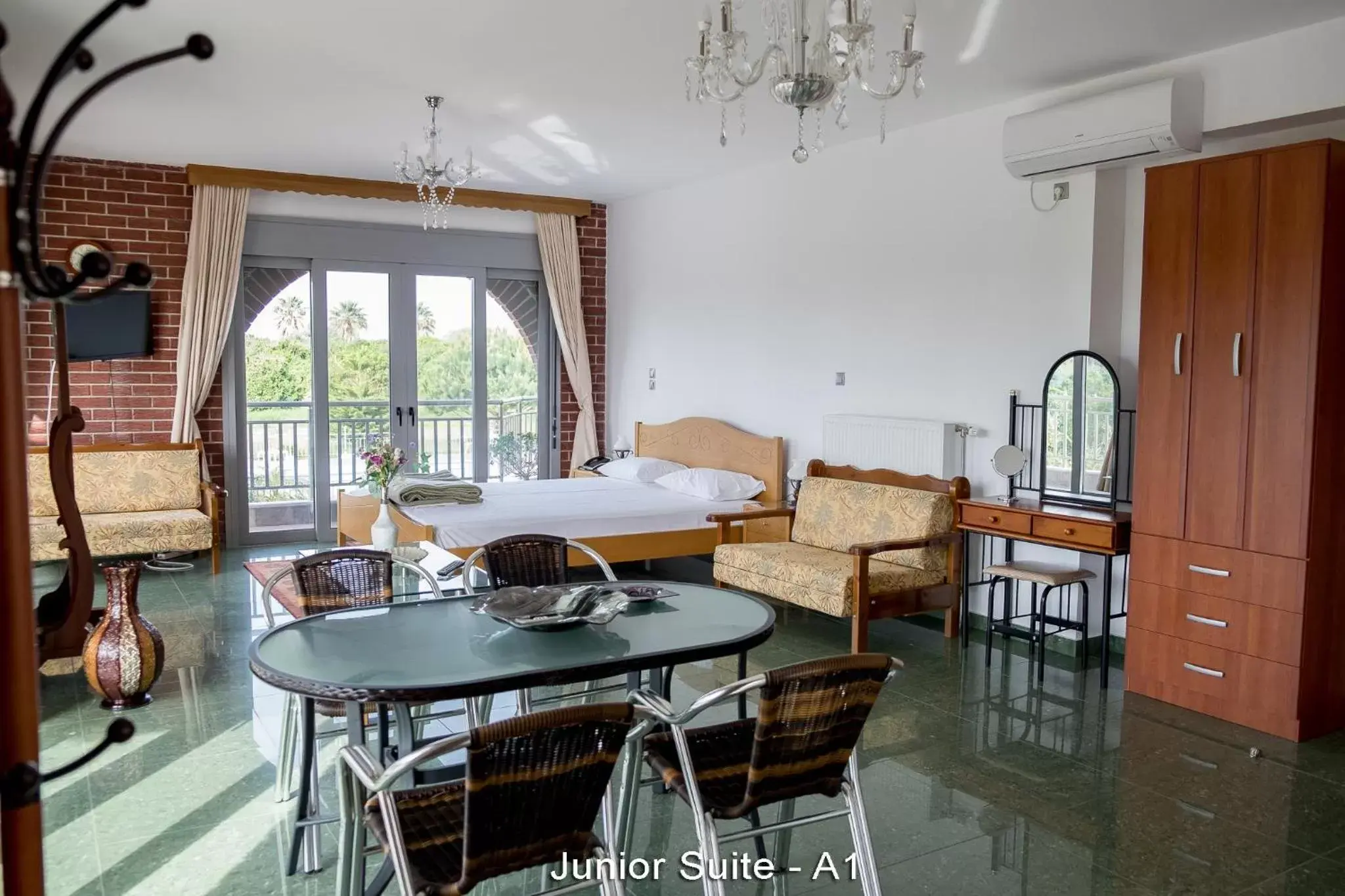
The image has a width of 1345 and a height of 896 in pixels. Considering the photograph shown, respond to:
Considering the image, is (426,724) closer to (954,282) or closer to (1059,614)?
(1059,614)

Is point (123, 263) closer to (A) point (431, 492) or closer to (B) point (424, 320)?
(B) point (424, 320)

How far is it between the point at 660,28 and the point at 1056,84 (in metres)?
1.96

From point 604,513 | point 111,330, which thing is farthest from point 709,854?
point 111,330

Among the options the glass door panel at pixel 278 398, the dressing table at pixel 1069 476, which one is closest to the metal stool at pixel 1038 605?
the dressing table at pixel 1069 476

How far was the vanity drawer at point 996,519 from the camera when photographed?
15.2ft

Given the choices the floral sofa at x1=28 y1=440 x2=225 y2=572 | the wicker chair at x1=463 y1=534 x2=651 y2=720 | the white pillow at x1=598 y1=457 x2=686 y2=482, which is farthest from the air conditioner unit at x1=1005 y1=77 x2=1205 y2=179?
the floral sofa at x1=28 y1=440 x2=225 y2=572

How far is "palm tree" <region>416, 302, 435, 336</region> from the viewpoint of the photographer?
7926mm

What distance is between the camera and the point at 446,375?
807 cm

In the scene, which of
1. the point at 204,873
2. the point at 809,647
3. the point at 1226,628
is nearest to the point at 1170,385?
the point at 1226,628

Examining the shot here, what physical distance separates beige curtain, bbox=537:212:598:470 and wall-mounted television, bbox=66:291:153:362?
9.51ft

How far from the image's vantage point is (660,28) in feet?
13.1

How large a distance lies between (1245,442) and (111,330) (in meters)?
6.48

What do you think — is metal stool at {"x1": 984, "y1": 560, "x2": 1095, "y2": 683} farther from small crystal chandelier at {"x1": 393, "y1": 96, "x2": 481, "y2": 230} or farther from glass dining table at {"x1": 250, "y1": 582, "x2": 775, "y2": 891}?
small crystal chandelier at {"x1": 393, "y1": 96, "x2": 481, "y2": 230}

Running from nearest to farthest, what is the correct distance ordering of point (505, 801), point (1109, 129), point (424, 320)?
point (505, 801), point (1109, 129), point (424, 320)
